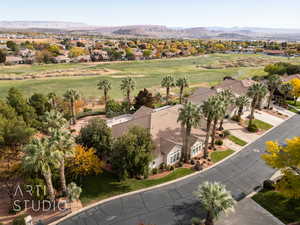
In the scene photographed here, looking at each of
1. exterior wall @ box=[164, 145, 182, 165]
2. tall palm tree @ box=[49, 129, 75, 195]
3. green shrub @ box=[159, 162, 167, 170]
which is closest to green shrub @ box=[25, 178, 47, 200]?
tall palm tree @ box=[49, 129, 75, 195]

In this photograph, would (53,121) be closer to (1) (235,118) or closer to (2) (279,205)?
(2) (279,205)

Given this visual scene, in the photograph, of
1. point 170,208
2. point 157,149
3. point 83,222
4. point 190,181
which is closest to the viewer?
point 83,222

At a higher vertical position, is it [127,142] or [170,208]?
[127,142]

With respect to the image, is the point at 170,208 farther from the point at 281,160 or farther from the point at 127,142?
the point at 281,160

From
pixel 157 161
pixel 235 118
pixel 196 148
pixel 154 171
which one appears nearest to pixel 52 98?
pixel 157 161

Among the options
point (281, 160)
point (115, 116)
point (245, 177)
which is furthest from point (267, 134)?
point (115, 116)

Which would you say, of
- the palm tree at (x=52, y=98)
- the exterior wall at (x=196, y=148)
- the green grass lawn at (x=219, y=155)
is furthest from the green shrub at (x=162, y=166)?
the palm tree at (x=52, y=98)

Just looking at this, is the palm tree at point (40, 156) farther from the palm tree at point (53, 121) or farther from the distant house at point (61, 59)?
the distant house at point (61, 59)
